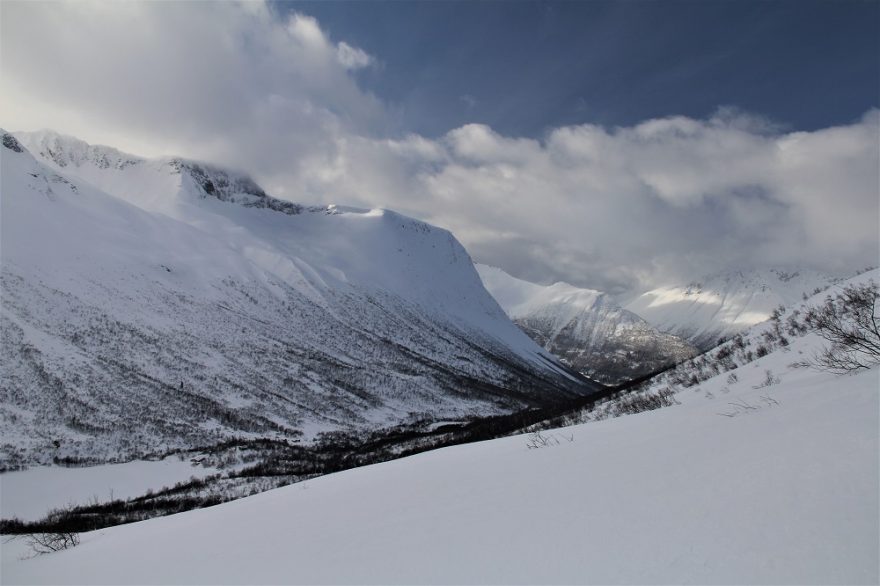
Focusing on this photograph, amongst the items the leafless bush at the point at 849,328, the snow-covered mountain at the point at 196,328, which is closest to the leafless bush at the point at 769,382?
the leafless bush at the point at 849,328

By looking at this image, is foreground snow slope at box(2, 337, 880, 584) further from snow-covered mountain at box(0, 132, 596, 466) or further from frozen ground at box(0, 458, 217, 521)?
snow-covered mountain at box(0, 132, 596, 466)

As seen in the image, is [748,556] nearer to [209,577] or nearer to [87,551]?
[209,577]

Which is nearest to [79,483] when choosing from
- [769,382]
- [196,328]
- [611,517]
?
[611,517]

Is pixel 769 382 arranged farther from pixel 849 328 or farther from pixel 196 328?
pixel 196 328

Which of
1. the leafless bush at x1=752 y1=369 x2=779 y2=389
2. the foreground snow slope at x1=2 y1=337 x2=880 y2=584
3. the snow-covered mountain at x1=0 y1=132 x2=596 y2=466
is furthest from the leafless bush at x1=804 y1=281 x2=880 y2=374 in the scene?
the snow-covered mountain at x1=0 y1=132 x2=596 y2=466

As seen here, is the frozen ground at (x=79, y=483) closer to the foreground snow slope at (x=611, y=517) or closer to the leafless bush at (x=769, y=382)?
the foreground snow slope at (x=611, y=517)

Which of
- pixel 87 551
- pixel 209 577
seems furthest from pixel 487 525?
pixel 87 551
